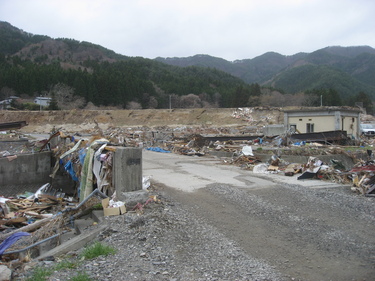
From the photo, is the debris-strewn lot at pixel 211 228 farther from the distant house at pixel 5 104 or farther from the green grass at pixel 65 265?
the distant house at pixel 5 104

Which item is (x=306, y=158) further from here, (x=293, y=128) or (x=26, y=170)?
(x=293, y=128)

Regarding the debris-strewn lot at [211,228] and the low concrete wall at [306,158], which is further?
the low concrete wall at [306,158]

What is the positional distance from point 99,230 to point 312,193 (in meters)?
5.49

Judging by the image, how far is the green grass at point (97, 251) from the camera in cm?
526

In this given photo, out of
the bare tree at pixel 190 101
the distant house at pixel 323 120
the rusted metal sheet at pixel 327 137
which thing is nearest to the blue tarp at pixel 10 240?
the rusted metal sheet at pixel 327 137

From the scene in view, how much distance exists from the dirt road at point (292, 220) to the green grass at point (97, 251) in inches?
76.6

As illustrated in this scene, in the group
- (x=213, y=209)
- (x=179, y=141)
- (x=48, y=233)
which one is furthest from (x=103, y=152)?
(x=179, y=141)

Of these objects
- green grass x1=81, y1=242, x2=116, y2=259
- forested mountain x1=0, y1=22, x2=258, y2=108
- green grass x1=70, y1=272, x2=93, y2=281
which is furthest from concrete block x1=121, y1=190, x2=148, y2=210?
forested mountain x1=0, y1=22, x2=258, y2=108

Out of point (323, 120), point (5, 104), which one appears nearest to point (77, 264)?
point (323, 120)

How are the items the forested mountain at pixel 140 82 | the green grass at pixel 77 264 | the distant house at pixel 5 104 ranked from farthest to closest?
the forested mountain at pixel 140 82, the distant house at pixel 5 104, the green grass at pixel 77 264

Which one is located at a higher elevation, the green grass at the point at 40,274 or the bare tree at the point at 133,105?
the bare tree at the point at 133,105

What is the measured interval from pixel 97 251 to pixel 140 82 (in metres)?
77.0

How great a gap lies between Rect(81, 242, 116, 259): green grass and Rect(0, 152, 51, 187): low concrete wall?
814 centimetres

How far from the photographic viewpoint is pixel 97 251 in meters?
5.30
